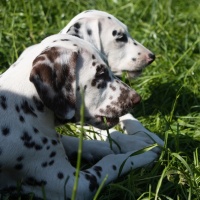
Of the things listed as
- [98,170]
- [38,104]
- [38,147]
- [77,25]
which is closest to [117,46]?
[77,25]

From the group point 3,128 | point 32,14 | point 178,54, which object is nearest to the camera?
point 3,128

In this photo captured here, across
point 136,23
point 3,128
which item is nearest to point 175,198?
point 3,128

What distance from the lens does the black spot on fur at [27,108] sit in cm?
468

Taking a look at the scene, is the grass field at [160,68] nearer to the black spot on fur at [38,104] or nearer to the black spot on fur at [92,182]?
the black spot on fur at [92,182]

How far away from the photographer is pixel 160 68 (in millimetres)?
7648

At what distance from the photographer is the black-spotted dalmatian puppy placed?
462cm

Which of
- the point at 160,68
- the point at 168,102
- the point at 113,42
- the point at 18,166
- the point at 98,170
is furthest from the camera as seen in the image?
the point at 160,68

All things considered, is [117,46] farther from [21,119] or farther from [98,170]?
[21,119]

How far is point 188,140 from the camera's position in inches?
233

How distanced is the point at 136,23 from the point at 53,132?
4.13 meters

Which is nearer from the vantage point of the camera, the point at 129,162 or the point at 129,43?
the point at 129,162

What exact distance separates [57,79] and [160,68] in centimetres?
322

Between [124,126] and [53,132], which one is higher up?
[53,132]

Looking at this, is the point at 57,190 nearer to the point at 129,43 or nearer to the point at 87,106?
the point at 87,106
